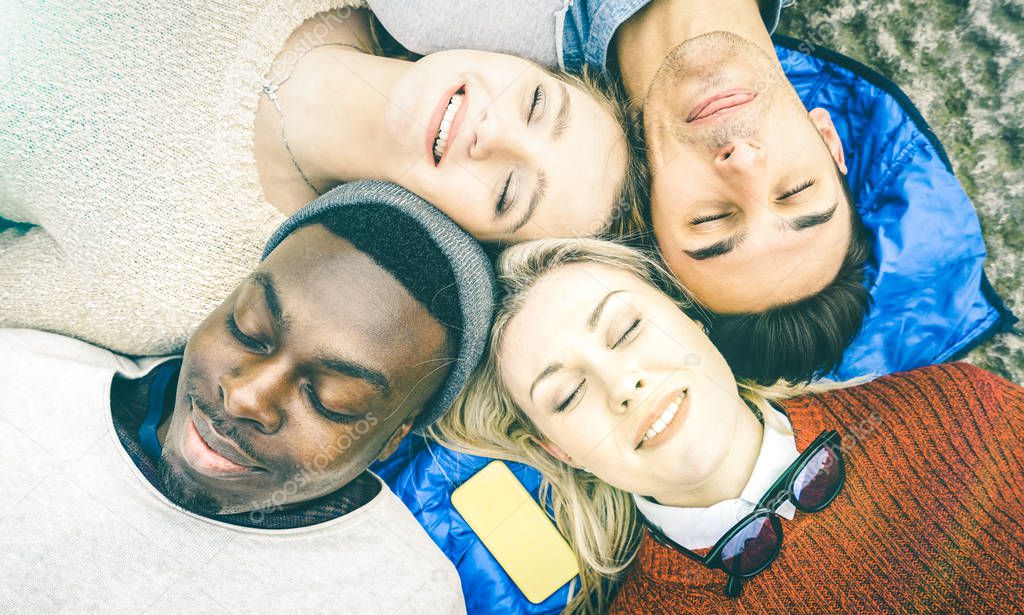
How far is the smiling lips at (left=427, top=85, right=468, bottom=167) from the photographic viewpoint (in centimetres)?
174

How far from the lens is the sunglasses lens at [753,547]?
1834mm

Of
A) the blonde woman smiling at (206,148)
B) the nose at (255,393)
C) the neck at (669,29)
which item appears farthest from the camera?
the neck at (669,29)

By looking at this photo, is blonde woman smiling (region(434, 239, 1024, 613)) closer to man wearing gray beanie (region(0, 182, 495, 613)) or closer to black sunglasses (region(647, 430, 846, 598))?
black sunglasses (region(647, 430, 846, 598))

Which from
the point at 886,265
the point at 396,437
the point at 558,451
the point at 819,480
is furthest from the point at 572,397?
the point at 886,265

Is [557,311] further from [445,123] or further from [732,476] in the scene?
[732,476]

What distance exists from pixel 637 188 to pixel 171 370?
5.88 ft

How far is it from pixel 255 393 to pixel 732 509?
1525 mm

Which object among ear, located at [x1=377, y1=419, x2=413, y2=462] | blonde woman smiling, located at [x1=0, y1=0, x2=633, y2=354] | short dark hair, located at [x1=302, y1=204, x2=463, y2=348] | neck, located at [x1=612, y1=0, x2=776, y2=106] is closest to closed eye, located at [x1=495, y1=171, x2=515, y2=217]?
blonde woman smiling, located at [x1=0, y1=0, x2=633, y2=354]

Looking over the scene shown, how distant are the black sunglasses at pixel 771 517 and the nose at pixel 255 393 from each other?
1.41 metres

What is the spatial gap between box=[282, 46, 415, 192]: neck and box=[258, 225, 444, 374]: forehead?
33 centimetres

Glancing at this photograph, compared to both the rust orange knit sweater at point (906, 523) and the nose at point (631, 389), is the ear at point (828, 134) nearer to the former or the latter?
the rust orange knit sweater at point (906, 523)

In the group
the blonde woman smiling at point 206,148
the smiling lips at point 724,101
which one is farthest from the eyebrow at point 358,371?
the smiling lips at point 724,101

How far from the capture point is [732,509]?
74.9 inches

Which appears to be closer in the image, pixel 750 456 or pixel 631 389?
pixel 631 389
